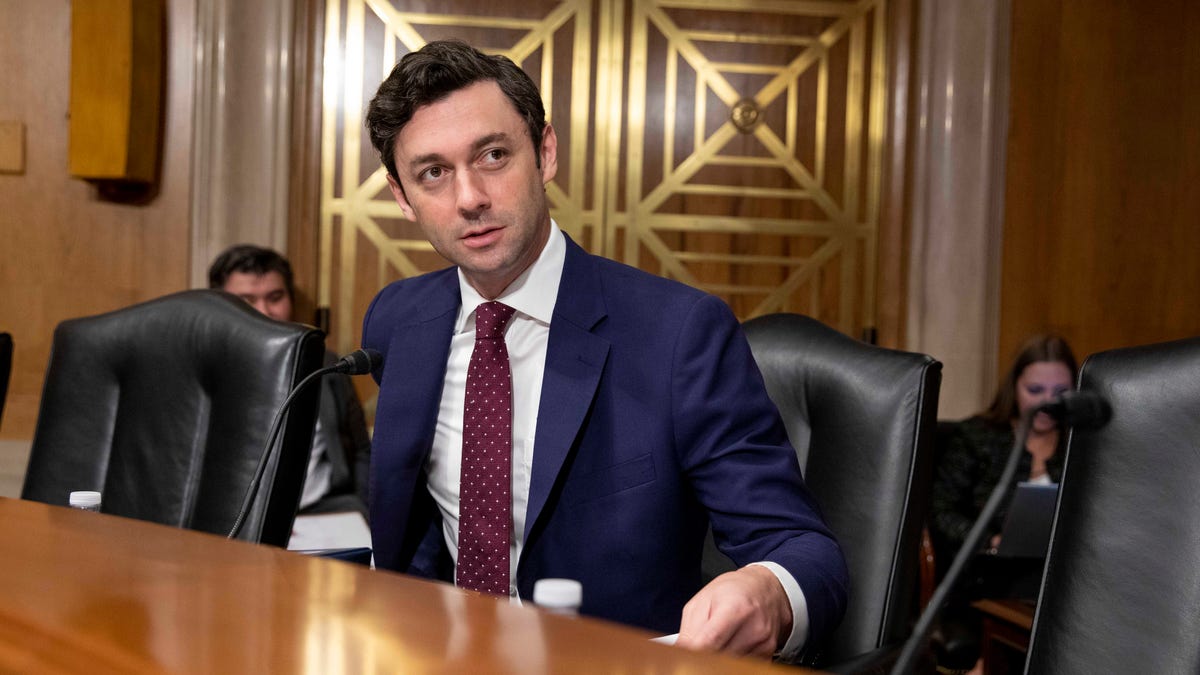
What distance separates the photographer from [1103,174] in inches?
179

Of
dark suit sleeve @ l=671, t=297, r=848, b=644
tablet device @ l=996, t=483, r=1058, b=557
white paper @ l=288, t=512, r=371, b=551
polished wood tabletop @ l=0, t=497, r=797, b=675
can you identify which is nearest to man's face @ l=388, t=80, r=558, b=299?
Result: dark suit sleeve @ l=671, t=297, r=848, b=644

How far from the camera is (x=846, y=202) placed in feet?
14.9

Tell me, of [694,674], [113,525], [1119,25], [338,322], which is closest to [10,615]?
[113,525]

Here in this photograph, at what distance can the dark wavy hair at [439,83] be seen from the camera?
1604 mm

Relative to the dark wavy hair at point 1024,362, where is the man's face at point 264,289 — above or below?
above

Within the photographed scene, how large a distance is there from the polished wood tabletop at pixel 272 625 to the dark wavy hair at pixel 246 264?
2.67 metres

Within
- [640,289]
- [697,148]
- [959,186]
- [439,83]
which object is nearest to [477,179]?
[439,83]

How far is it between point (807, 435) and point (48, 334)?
3.17 m

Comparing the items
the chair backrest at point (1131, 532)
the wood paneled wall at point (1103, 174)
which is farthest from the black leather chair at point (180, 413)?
the wood paneled wall at point (1103, 174)

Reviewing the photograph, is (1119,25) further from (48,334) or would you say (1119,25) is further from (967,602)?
(48,334)

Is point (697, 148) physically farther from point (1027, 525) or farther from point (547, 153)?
point (547, 153)

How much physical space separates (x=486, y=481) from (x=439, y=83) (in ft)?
1.78

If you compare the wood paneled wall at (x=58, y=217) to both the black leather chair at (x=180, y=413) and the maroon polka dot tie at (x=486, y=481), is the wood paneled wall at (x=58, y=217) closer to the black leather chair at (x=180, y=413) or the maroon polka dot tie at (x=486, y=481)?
the black leather chair at (x=180, y=413)

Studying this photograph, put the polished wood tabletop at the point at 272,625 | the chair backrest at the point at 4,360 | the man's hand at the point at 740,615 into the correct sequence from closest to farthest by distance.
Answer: the polished wood tabletop at the point at 272,625
the man's hand at the point at 740,615
the chair backrest at the point at 4,360
